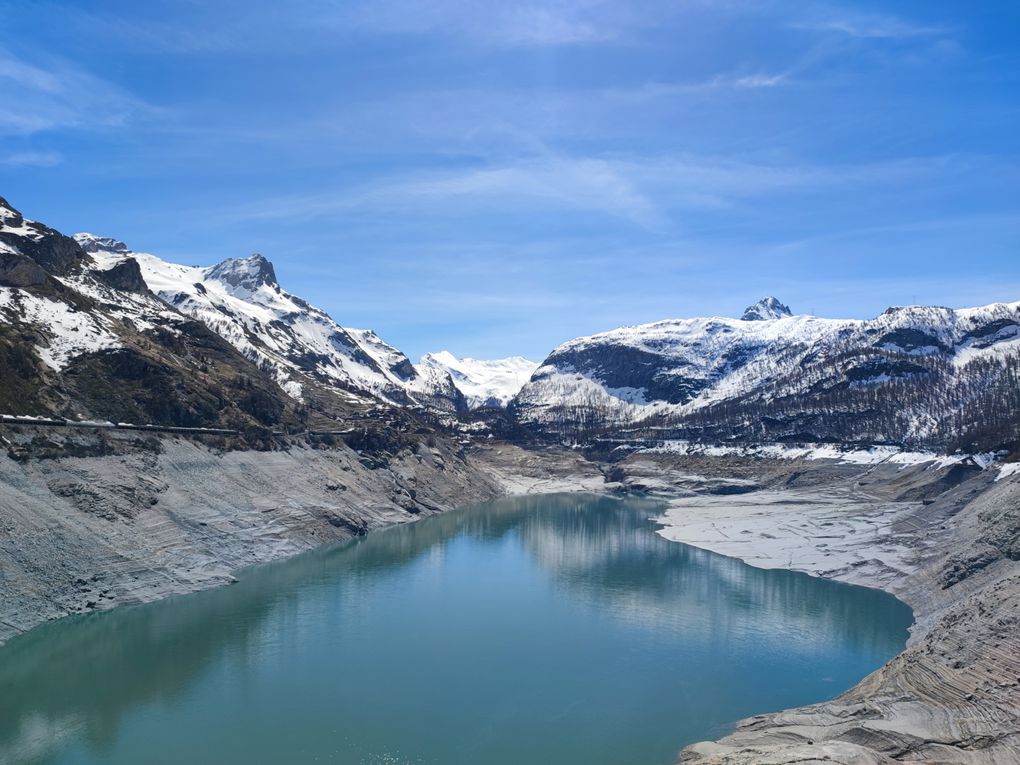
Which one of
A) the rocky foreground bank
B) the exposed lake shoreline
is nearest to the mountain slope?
the exposed lake shoreline

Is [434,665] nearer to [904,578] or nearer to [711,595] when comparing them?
[711,595]

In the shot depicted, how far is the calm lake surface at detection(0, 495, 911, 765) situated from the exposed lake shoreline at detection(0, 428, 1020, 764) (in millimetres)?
3418

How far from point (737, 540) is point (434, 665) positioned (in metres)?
62.3

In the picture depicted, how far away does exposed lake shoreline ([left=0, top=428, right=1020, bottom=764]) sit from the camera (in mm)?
34062

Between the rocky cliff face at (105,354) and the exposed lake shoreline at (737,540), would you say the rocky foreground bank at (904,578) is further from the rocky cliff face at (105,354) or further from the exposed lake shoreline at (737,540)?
the rocky cliff face at (105,354)

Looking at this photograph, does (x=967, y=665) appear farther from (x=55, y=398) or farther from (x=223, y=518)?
(x=55, y=398)

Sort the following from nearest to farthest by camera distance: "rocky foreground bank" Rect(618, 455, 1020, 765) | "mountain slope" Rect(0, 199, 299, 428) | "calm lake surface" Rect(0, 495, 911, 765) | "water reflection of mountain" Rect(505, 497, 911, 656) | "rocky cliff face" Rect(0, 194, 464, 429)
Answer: "rocky foreground bank" Rect(618, 455, 1020, 765) → "calm lake surface" Rect(0, 495, 911, 765) → "water reflection of mountain" Rect(505, 497, 911, 656) → "mountain slope" Rect(0, 199, 299, 428) → "rocky cliff face" Rect(0, 194, 464, 429)

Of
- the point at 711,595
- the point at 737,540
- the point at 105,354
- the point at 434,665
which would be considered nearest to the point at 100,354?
the point at 105,354

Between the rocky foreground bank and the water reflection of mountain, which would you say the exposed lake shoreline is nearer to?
the rocky foreground bank

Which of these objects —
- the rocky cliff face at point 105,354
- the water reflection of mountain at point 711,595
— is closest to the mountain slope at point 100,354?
the rocky cliff face at point 105,354

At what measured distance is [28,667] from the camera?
4800cm

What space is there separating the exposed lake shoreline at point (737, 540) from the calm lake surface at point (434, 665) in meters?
3.42

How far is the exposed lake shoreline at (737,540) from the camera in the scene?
3406 cm

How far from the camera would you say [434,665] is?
167 feet
